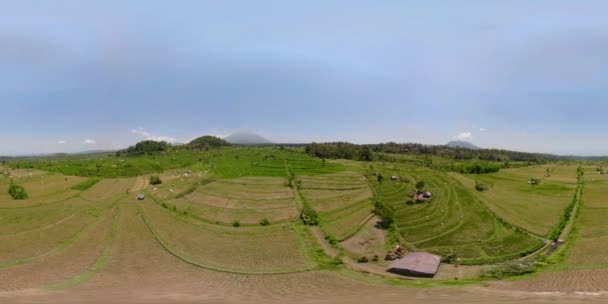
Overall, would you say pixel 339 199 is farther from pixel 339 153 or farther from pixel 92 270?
pixel 339 153

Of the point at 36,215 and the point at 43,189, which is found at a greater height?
the point at 43,189

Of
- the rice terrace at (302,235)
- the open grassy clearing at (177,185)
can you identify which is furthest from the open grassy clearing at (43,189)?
the open grassy clearing at (177,185)

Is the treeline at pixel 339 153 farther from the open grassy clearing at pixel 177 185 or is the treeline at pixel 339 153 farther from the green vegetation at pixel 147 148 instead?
the green vegetation at pixel 147 148

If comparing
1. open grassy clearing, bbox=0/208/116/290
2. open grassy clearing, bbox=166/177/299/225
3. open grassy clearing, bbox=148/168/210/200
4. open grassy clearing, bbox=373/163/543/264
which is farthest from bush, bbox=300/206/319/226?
open grassy clearing, bbox=148/168/210/200

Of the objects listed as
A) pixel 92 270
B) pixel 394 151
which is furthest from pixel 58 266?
pixel 394 151

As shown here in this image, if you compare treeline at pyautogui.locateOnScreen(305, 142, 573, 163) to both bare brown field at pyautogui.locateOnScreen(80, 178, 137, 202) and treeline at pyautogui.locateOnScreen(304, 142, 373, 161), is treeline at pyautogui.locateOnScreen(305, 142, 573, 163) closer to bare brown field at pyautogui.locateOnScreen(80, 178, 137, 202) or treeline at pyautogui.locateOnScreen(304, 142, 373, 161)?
treeline at pyautogui.locateOnScreen(304, 142, 373, 161)
